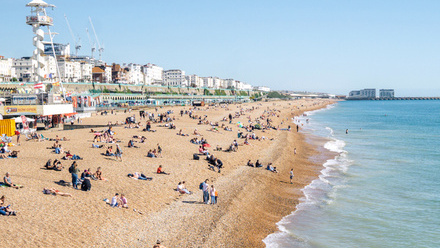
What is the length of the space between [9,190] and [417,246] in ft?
49.1

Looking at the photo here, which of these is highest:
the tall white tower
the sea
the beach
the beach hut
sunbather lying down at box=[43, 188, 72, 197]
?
the tall white tower

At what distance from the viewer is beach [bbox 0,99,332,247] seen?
11188 millimetres

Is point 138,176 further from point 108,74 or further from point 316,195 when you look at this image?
point 108,74

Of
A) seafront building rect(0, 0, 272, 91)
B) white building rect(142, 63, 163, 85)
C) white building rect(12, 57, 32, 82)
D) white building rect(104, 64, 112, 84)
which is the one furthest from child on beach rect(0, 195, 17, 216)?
white building rect(142, 63, 163, 85)

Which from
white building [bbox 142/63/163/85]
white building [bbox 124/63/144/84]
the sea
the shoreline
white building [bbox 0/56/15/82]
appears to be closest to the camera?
the shoreline

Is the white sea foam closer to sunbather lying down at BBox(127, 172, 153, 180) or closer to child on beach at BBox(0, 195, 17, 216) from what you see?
sunbather lying down at BBox(127, 172, 153, 180)

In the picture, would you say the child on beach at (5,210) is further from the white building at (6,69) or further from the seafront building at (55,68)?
the white building at (6,69)

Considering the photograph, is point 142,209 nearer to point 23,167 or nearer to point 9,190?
point 9,190

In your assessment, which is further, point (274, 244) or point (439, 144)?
point (439, 144)

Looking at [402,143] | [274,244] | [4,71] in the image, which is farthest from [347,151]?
[4,71]

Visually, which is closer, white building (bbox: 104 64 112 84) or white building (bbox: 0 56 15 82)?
white building (bbox: 0 56 15 82)

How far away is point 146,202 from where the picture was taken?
14617 mm

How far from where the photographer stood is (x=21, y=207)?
467 inches

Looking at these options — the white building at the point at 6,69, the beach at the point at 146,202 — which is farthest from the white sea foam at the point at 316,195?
the white building at the point at 6,69
